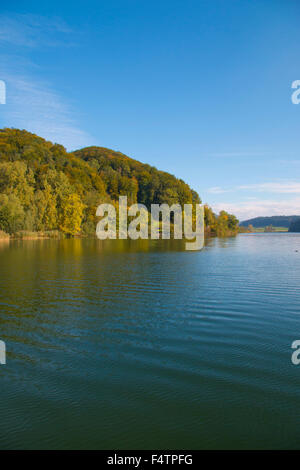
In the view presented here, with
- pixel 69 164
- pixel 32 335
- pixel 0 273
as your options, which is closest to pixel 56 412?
pixel 32 335

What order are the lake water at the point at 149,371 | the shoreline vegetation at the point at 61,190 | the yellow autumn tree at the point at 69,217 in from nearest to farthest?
the lake water at the point at 149,371, the shoreline vegetation at the point at 61,190, the yellow autumn tree at the point at 69,217

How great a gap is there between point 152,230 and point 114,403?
96.6 meters

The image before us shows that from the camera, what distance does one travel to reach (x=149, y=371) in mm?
7133

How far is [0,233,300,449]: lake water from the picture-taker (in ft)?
16.6

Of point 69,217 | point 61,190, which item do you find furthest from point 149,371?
point 61,190

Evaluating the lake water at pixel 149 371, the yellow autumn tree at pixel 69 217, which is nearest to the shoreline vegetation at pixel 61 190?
the yellow autumn tree at pixel 69 217

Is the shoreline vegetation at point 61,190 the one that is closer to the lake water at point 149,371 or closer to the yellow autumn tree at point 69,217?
the yellow autumn tree at point 69,217

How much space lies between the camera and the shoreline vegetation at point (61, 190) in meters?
65.3

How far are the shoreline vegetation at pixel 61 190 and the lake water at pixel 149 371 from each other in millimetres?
49162

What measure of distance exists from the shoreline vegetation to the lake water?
4916cm

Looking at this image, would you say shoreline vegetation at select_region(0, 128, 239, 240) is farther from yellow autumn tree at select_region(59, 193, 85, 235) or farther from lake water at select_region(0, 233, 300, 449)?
lake water at select_region(0, 233, 300, 449)

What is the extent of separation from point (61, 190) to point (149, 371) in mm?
77042

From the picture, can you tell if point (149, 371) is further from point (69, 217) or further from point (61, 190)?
point (61, 190)

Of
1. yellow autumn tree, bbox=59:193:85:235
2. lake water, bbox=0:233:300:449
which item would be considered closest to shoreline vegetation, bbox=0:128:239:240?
yellow autumn tree, bbox=59:193:85:235
